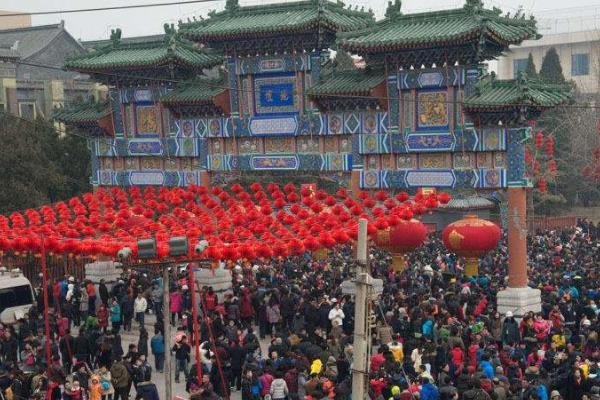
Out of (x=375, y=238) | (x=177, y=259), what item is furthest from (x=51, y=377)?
(x=375, y=238)

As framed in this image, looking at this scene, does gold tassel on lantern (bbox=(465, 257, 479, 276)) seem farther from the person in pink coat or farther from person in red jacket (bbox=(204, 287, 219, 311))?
the person in pink coat

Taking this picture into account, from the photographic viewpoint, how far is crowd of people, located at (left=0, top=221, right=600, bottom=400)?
18281mm

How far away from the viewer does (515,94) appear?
1059 inches

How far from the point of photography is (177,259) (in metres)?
17.7

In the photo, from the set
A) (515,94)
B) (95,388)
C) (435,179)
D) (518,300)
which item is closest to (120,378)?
(95,388)

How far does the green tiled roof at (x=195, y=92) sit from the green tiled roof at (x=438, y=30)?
5013 mm

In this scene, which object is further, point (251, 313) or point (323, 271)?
point (323, 271)

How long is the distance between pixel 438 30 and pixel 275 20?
5.32 m

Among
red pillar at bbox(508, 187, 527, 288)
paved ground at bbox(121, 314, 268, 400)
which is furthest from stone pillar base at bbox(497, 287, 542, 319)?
paved ground at bbox(121, 314, 268, 400)

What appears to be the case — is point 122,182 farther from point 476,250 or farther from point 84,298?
point 476,250

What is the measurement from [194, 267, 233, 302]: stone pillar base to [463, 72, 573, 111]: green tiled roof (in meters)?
8.63

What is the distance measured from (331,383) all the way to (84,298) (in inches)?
484

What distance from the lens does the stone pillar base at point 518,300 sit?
26.9 meters

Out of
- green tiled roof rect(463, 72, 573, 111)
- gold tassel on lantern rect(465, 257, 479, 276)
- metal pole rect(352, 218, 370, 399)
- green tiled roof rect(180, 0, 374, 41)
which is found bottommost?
gold tassel on lantern rect(465, 257, 479, 276)
